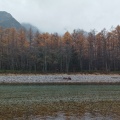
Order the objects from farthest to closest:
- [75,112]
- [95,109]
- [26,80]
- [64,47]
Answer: [64,47], [26,80], [95,109], [75,112]

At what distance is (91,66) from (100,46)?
37.8 ft

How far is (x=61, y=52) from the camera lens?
373 feet

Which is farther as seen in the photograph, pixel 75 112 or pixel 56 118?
pixel 75 112

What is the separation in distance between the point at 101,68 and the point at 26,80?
42092mm

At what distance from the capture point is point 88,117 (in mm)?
24656

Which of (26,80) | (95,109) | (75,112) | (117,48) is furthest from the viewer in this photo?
(117,48)

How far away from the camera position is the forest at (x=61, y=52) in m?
113

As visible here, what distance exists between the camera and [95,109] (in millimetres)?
29297

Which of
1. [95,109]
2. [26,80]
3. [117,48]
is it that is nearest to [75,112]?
[95,109]

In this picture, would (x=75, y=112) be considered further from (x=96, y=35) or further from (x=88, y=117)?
(x=96, y=35)

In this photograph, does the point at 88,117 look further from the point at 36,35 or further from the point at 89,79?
the point at 36,35

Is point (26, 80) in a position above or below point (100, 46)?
below

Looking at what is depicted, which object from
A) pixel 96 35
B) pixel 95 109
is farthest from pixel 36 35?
pixel 95 109

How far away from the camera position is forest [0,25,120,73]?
113m
